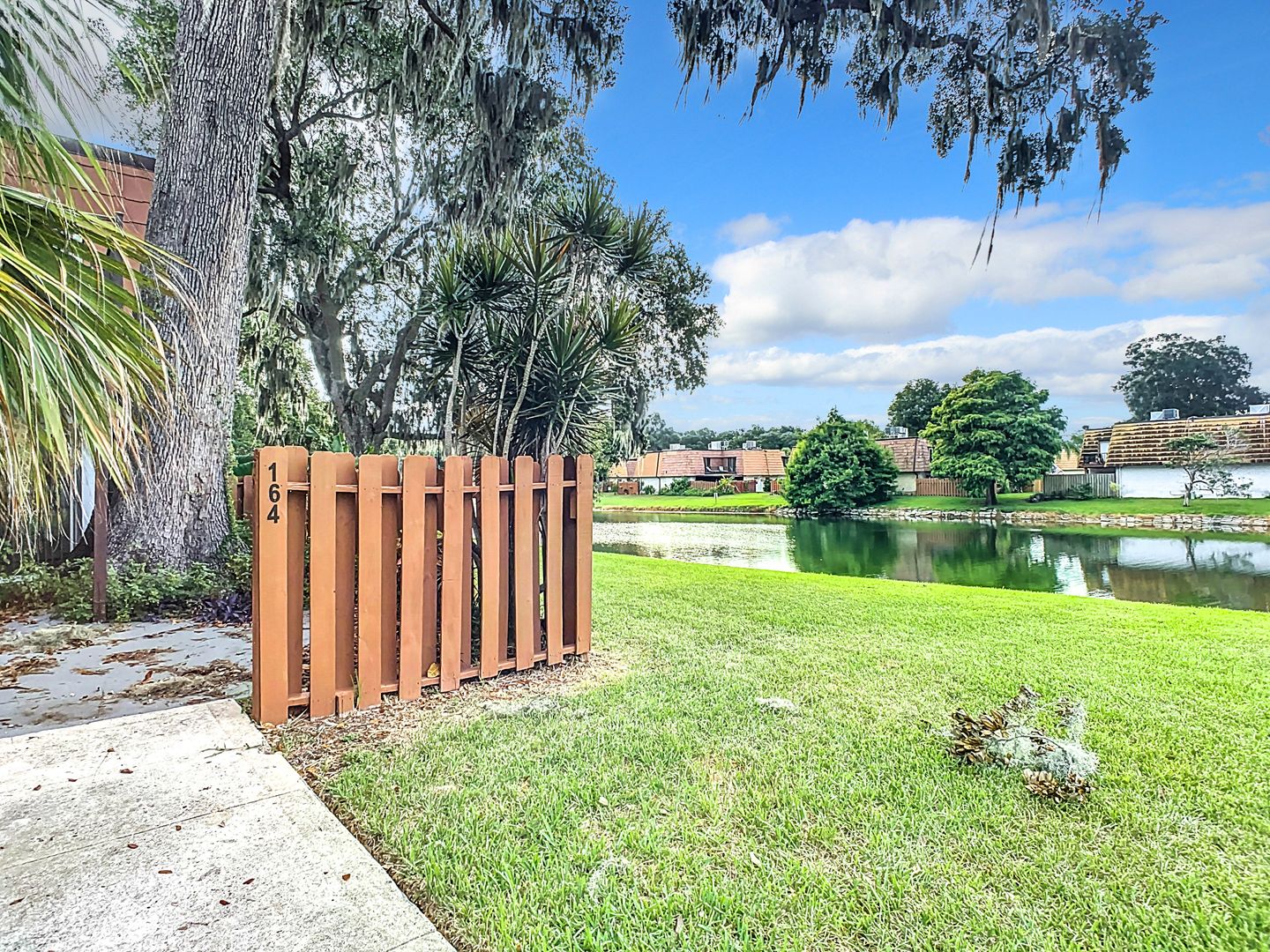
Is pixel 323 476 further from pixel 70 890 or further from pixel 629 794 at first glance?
pixel 629 794

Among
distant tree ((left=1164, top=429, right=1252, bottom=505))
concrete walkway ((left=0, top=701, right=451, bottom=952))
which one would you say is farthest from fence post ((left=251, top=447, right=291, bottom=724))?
distant tree ((left=1164, top=429, right=1252, bottom=505))

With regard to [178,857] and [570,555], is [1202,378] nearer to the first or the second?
[570,555]

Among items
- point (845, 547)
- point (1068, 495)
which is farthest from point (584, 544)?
point (1068, 495)

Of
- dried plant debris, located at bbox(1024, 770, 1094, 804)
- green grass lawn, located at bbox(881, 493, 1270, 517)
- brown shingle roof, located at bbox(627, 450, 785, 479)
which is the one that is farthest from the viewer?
brown shingle roof, located at bbox(627, 450, 785, 479)

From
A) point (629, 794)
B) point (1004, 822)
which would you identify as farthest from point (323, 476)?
point (1004, 822)

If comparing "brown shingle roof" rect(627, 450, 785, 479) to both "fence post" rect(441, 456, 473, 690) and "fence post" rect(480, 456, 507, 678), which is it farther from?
"fence post" rect(441, 456, 473, 690)

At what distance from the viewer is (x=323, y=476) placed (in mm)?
2920

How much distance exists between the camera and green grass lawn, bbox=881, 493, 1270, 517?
24078mm

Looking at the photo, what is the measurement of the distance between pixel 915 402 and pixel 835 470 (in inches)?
963

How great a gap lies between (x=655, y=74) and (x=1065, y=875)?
12.3m

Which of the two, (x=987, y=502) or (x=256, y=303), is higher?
(x=256, y=303)

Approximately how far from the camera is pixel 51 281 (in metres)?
1.81

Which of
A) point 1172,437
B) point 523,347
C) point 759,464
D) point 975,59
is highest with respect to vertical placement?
point 975,59

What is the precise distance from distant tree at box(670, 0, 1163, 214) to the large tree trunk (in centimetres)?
408
